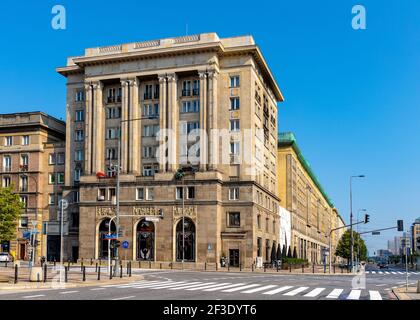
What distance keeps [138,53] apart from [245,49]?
50.7ft

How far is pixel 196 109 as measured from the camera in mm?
76188

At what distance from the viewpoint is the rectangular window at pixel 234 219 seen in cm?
7369

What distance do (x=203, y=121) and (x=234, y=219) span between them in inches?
551

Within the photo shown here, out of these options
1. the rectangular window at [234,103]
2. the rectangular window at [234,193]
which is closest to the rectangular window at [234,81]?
the rectangular window at [234,103]

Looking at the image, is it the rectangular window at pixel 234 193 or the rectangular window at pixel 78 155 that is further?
the rectangular window at pixel 78 155

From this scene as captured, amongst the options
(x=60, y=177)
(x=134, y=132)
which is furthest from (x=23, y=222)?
(x=134, y=132)

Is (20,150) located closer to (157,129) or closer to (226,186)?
(157,129)

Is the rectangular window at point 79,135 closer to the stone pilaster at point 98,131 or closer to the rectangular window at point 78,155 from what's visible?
the rectangular window at point 78,155

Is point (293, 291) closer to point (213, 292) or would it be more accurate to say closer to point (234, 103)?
point (213, 292)

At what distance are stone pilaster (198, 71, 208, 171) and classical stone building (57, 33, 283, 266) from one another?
0.14 meters

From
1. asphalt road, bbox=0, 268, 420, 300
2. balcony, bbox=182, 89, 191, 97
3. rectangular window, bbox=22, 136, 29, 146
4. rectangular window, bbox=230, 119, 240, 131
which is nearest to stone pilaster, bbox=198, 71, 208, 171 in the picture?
balcony, bbox=182, 89, 191, 97

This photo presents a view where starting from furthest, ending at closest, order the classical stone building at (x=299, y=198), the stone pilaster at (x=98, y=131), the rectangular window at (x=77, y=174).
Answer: the classical stone building at (x=299, y=198), the rectangular window at (x=77, y=174), the stone pilaster at (x=98, y=131)

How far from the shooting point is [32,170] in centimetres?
8612

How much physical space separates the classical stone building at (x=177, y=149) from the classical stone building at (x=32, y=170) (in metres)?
5.32
